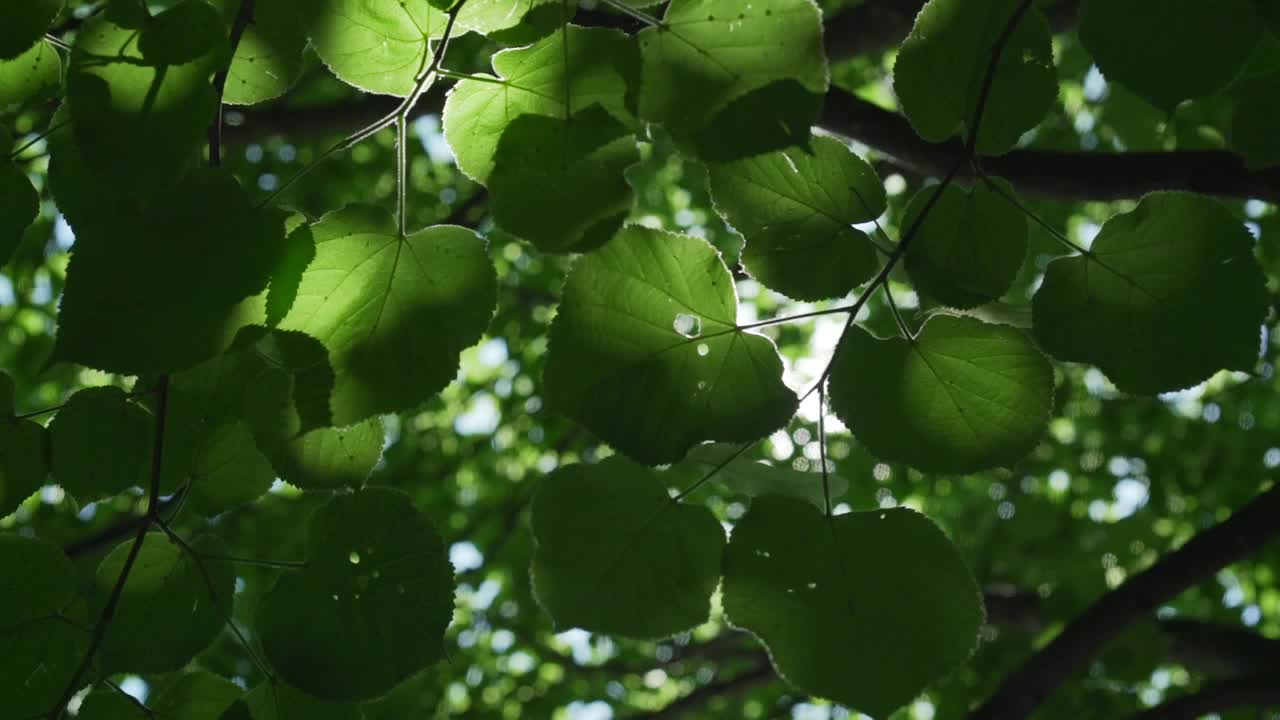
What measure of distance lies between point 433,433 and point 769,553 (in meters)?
5.63

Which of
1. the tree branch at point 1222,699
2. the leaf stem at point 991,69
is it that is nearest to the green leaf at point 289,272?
the leaf stem at point 991,69

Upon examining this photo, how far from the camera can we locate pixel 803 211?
97cm

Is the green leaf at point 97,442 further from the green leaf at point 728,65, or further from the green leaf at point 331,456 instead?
the green leaf at point 728,65

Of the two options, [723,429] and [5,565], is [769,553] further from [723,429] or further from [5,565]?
[5,565]

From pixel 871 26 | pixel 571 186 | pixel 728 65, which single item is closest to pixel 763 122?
pixel 728 65

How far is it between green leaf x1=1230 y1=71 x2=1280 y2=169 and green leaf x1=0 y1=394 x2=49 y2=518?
1.23m

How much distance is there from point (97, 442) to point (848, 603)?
0.77 meters

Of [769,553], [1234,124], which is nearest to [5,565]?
[769,553]

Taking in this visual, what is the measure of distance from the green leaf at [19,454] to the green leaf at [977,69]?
3.08 ft

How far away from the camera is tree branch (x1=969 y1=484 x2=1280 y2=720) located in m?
3.00

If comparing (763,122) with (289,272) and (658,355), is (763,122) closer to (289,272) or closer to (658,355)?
(658,355)

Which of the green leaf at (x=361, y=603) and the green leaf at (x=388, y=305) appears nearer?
the green leaf at (x=388, y=305)

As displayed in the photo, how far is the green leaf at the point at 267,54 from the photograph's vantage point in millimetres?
955

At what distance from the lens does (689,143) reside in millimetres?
864
